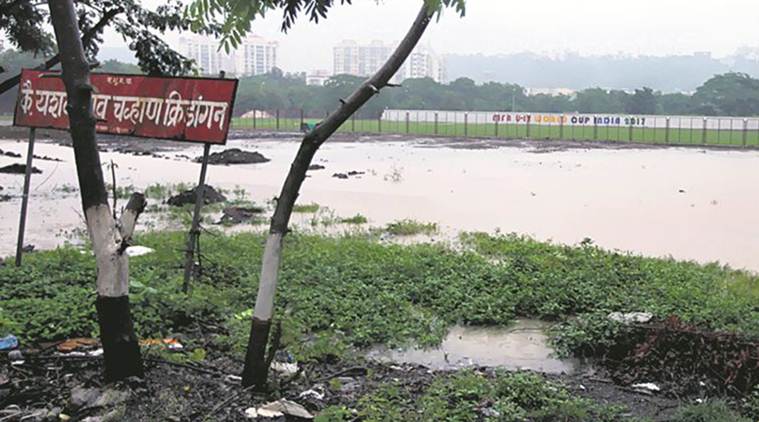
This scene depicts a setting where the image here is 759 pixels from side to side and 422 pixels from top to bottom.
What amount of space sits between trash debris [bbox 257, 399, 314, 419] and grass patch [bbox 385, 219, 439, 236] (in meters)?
7.47

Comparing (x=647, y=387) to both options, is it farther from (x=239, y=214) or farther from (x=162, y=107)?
(x=239, y=214)

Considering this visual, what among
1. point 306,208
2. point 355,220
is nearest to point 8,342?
point 355,220

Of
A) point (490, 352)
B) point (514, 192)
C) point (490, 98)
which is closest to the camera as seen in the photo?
point (490, 352)

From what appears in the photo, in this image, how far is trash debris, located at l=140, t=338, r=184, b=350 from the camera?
13.3ft

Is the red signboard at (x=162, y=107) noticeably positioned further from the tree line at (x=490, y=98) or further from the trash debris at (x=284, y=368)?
the tree line at (x=490, y=98)

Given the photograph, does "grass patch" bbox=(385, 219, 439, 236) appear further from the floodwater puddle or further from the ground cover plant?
the floodwater puddle

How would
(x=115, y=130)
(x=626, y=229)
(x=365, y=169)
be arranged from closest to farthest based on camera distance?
(x=115, y=130) < (x=626, y=229) < (x=365, y=169)

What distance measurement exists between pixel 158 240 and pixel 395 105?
195 ft

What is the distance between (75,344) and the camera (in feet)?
13.6

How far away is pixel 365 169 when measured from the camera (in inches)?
837

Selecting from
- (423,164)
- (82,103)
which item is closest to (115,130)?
(82,103)

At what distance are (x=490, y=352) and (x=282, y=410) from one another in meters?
2.56

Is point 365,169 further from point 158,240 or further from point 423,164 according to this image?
point 158,240

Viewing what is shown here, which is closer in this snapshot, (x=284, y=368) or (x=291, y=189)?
(x=291, y=189)
